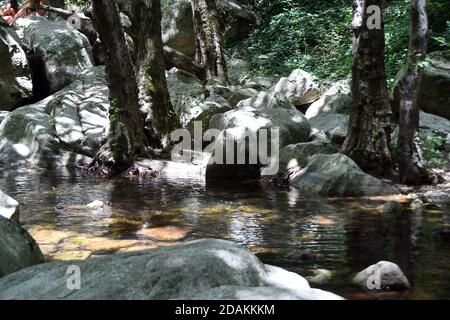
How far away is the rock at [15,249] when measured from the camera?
398cm

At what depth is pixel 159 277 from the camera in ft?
10.3

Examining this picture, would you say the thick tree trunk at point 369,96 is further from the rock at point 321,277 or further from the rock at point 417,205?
the rock at point 321,277

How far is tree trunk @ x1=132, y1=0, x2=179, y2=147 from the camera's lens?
11656mm

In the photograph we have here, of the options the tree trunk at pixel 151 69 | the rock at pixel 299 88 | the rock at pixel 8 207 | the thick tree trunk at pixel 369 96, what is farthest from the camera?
the rock at pixel 299 88

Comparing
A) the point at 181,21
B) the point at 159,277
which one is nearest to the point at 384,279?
the point at 159,277

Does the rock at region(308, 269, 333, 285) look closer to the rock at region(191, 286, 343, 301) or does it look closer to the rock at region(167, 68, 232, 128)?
the rock at region(191, 286, 343, 301)

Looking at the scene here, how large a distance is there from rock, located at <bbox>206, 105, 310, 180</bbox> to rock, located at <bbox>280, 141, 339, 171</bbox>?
0.19 meters

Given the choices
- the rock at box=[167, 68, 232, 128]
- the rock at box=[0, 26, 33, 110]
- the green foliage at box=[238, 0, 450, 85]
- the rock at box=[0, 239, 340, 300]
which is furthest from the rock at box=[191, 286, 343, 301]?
the rock at box=[0, 26, 33, 110]

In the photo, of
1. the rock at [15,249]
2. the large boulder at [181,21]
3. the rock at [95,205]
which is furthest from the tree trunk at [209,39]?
the rock at [15,249]

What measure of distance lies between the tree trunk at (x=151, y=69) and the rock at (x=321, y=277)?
7791 mm

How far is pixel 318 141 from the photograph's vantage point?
10.2 m

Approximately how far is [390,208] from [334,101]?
6859 mm
